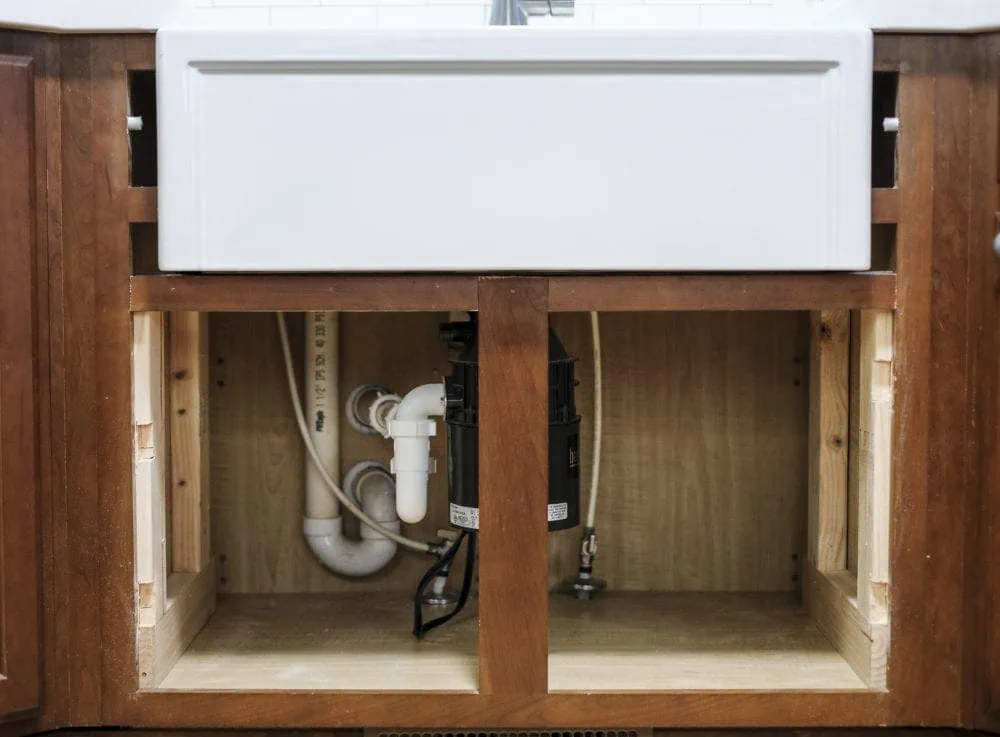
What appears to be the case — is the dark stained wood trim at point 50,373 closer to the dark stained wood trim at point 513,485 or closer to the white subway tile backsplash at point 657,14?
the dark stained wood trim at point 513,485

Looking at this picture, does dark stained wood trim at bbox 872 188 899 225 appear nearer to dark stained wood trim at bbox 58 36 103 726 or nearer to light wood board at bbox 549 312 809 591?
light wood board at bbox 549 312 809 591

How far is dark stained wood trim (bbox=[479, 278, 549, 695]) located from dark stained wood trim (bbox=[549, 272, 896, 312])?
0.20 ft

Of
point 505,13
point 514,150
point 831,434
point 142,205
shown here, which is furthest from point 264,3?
point 831,434

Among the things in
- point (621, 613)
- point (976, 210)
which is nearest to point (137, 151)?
point (621, 613)

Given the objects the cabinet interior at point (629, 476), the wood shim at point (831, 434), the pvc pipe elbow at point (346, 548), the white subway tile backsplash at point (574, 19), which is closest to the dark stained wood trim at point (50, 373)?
the cabinet interior at point (629, 476)

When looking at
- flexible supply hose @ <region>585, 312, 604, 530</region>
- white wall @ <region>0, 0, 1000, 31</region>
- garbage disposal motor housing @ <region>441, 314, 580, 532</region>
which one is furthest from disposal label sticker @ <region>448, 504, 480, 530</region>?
white wall @ <region>0, 0, 1000, 31</region>

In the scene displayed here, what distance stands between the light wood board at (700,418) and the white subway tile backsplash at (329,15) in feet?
1.95

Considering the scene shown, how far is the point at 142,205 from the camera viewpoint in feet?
4.95

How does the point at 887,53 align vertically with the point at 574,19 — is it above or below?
below

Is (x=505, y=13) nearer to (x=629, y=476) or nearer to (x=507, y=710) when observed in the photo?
(x=629, y=476)

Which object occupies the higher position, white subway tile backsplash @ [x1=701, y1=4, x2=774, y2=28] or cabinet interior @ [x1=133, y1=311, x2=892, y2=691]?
white subway tile backsplash @ [x1=701, y1=4, x2=774, y2=28]

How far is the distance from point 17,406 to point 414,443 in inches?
23.4

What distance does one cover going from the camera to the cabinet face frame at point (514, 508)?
4.91ft

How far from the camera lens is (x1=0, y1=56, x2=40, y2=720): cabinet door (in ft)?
4.80
